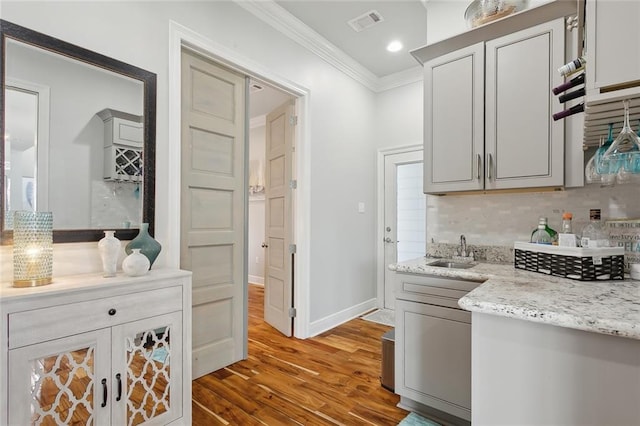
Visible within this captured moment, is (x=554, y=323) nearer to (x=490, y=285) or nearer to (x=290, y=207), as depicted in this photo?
(x=490, y=285)

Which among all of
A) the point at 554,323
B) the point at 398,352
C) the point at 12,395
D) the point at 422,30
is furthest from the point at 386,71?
the point at 12,395

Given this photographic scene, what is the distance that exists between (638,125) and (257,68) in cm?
248

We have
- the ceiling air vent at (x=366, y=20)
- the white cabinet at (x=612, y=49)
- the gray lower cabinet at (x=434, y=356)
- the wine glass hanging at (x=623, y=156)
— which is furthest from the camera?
the ceiling air vent at (x=366, y=20)

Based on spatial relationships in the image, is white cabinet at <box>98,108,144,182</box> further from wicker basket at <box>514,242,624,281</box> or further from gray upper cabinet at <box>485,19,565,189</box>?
wicker basket at <box>514,242,624,281</box>

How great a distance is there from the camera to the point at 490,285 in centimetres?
135

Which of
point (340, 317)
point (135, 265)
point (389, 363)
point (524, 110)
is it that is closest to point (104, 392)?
point (135, 265)

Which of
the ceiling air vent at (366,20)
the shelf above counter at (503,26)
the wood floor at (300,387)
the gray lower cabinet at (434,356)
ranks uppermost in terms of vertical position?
the ceiling air vent at (366,20)

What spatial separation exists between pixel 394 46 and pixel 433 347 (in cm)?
303

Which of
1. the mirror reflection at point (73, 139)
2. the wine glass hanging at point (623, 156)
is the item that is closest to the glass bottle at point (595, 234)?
the wine glass hanging at point (623, 156)

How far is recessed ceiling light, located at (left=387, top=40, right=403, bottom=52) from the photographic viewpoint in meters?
3.33

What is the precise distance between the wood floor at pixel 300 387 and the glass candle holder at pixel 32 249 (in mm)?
1190

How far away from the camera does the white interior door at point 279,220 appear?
10.5 feet

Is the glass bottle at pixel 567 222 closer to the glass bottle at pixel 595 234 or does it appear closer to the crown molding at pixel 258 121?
the glass bottle at pixel 595 234

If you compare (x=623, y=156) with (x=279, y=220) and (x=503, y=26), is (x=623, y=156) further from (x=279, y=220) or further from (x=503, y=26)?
(x=279, y=220)
